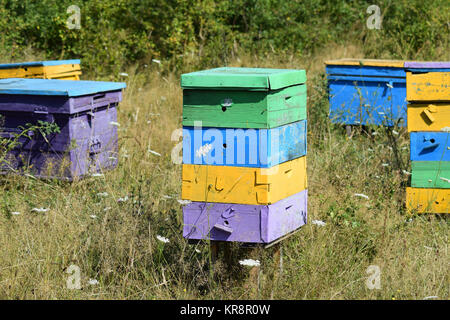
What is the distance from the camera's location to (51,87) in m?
5.00

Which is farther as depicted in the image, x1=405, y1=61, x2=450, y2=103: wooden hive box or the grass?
x1=405, y1=61, x2=450, y2=103: wooden hive box

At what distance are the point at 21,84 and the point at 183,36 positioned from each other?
3.86 m

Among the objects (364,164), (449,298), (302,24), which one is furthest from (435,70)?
(302,24)

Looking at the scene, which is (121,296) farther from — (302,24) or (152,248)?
(302,24)

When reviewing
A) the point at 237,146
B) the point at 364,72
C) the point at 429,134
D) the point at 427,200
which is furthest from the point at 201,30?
the point at 237,146

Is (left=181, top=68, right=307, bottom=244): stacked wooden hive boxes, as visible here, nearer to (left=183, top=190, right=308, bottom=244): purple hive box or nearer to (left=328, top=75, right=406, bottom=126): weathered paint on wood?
(left=183, top=190, right=308, bottom=244): purple hive box

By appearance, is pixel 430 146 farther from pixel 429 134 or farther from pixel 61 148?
pixel 61 148

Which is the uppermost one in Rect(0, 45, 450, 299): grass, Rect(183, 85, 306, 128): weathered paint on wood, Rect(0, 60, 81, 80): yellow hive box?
Rect(0, 60, 81, 80): yellow hive box

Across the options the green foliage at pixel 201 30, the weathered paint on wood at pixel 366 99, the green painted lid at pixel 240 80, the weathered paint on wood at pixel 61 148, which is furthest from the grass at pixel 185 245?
the green foliage at pixel 201 30

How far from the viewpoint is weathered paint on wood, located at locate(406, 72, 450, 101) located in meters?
4.43

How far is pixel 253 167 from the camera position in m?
3.25

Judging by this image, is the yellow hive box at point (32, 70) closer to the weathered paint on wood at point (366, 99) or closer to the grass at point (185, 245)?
the grass at point (185, 245)

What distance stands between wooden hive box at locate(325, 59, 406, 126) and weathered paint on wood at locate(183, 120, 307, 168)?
2.89 metres

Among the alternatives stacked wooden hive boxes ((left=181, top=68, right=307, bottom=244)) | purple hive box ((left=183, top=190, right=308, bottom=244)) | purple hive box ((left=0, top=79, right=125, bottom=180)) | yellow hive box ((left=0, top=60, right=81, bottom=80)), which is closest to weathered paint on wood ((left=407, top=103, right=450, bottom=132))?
stacked wooden hive boxes ((left=181, top=68, right=307, bottom=244))
